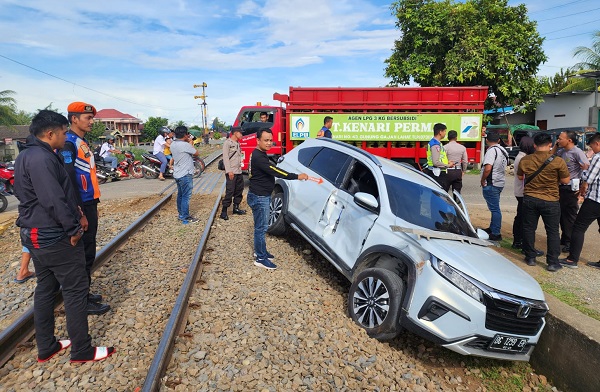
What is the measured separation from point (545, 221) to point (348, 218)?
2808 mm

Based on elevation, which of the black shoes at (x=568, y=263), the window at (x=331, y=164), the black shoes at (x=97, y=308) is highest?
the window at (x=331, y=164)

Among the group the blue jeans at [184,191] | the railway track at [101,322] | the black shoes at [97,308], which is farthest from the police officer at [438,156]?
A: the black shoes at [97,308]

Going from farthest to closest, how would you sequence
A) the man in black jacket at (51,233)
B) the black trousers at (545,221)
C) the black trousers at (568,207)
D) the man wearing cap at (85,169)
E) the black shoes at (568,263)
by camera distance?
1. the black trousers at (568,207)
2. the black shoes at (568,263)
3. the black trousers at (545,221)
4. the man wearing cap at (85,169)
5. the man in black jacket at (51,233)

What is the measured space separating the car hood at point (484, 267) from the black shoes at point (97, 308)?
3185mm

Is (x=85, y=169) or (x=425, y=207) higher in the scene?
(x=85, y=169)

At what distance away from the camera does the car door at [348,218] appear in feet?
14.2

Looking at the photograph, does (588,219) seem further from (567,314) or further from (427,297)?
(427,297)

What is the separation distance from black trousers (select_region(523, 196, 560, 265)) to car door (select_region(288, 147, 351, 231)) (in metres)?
2.57

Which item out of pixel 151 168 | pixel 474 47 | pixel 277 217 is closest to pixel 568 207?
pixel 277 217

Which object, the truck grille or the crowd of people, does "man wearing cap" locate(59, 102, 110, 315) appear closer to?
the truck grille

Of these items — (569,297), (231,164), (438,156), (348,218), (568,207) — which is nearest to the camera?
(569,297)

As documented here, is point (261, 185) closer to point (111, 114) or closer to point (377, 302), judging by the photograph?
point (377, 302)

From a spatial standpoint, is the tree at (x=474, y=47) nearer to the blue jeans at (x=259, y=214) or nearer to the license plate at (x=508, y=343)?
the blue jeans at (x=259, y=214)

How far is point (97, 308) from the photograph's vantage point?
3.96m
